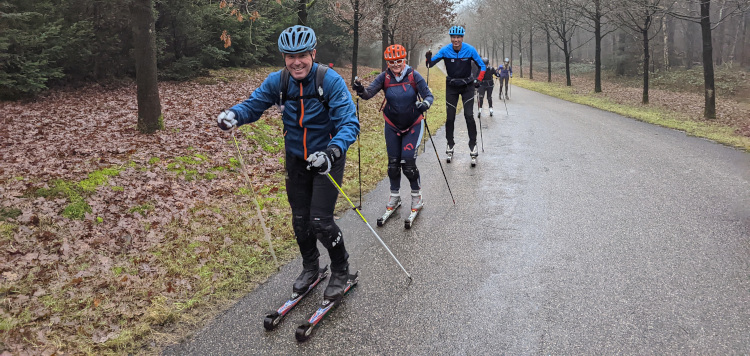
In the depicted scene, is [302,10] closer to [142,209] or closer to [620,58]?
[142,209]

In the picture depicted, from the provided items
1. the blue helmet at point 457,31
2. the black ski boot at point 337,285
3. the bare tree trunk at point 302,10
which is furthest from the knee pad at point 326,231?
the bare tree trunk at point 302,10

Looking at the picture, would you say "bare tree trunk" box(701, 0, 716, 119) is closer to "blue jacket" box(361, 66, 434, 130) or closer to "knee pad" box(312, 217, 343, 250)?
"blue jacket" box(361, 66, 434, 130)

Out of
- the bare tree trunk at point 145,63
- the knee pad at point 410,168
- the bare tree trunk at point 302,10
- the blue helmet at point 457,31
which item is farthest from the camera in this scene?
the bare tree trunk at point 302,10

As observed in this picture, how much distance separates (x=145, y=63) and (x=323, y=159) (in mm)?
7654

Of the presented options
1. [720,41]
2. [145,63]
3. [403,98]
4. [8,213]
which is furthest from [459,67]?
[720,41]

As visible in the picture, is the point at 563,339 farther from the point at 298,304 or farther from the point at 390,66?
the point at 390,66

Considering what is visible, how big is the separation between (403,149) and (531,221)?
205 centimetres


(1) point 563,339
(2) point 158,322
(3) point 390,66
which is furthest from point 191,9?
(1) point 563,339

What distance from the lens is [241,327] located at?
354 centimetres

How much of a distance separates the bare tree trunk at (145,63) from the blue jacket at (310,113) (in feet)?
21.5

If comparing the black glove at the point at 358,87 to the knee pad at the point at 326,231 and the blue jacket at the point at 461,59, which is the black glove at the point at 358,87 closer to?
the knee pad at the point at 326,231

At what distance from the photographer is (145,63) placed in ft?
29.1

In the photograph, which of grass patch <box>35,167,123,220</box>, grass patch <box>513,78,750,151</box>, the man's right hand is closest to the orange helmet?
the man's right hand

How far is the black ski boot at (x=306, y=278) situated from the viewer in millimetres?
3900
